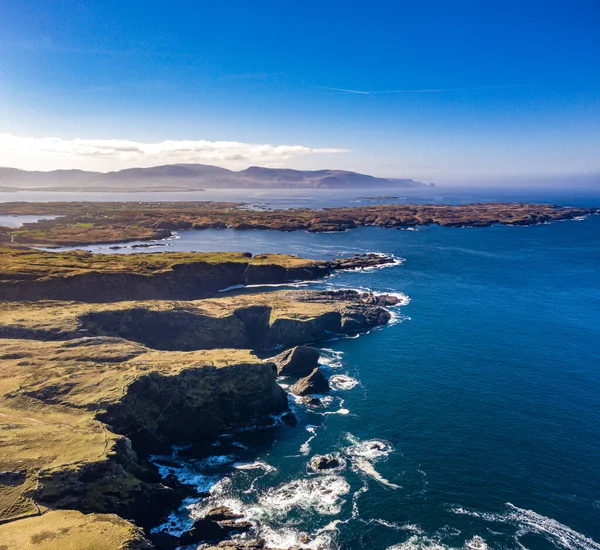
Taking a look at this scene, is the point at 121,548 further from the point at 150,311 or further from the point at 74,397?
the point at 150,311

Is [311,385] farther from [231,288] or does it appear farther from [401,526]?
[231,288]

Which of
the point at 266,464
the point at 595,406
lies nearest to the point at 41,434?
the point at 266,464

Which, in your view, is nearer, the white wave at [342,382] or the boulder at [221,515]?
the boulder at [221,515]

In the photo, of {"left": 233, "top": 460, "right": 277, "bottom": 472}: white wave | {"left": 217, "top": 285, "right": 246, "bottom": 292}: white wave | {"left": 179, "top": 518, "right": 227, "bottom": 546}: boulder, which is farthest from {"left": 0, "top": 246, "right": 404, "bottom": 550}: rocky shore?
{"left": 217, "top": 285, "right": 246, "bottom": 292}: white wave

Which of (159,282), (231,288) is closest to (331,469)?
(159,282)

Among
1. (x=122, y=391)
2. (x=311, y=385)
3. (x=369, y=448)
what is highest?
(x=122, y=391)

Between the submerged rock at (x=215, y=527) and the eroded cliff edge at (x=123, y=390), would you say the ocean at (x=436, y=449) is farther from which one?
the eroded cliff edge at (x=123, y=390)

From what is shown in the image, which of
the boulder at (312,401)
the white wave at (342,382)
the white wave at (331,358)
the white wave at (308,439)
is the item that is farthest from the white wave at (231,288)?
the white wave at (308,439)
